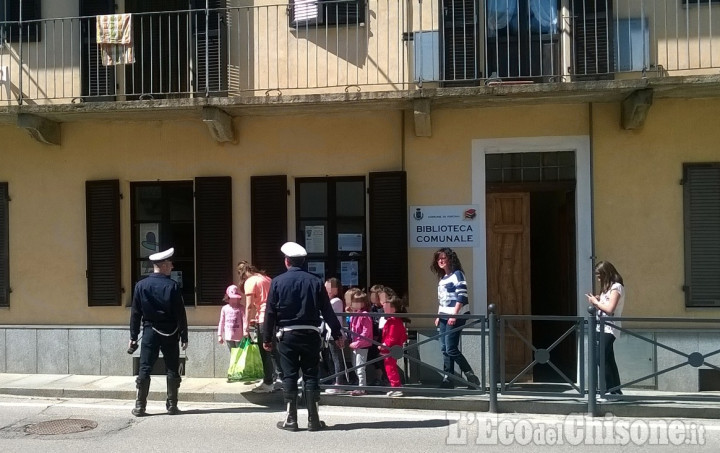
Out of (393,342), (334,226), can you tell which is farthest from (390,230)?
(393,342)

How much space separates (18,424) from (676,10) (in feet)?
29.4

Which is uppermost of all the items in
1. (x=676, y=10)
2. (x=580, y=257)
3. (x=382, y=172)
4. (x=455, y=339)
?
(x=676, y=10)

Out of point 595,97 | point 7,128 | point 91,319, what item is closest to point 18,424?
point 91,319

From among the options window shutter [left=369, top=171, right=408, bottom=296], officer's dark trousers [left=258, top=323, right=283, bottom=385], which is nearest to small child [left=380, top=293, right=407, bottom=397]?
window shutter [left=369, top=171, right=408, bottom=296]

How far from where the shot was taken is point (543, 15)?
9.02 metres

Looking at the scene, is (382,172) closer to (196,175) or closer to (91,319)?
(196,175)

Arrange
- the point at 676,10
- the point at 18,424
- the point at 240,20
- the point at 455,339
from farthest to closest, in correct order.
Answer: the point at 240,20
the point at 676,10
the point at 455,339
the point at 18,424

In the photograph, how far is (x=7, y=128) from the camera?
32.2 feet

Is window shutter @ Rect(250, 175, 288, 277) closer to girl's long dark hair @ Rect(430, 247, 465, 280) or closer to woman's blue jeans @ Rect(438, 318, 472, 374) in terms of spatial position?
girl's long dark hair @ Rect(430, 247, 465, 280)

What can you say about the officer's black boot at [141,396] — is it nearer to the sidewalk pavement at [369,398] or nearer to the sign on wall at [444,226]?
the sidewalk pavement at [369,398]

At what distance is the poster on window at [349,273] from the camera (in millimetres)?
9422

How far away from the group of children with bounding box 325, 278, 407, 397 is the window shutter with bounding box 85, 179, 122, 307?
3.41 m

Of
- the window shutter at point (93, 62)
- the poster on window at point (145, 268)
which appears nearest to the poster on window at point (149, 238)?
the poster on window at point (145, 268)

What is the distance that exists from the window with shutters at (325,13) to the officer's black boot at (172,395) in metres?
4.90
